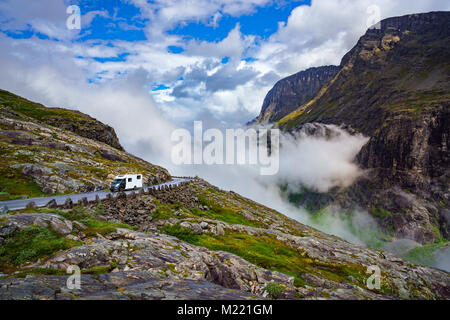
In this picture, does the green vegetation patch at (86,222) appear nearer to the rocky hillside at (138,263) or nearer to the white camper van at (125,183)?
the rocky hillside at (138,263)

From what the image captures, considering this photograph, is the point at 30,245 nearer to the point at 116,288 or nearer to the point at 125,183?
the point at 116,288

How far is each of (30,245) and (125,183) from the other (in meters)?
38.4

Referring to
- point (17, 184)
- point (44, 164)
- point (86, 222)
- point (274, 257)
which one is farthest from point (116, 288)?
point (44, 164)

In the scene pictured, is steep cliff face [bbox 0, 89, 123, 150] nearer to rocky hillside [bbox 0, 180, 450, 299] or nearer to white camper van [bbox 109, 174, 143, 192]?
white camper van [bbox 109, 174, 143, 192]

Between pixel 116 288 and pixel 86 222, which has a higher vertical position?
pixel 86 222

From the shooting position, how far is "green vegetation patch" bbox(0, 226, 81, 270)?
612 inches

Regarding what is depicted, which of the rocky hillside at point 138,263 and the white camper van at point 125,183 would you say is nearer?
the rocky hillside at point 138,263

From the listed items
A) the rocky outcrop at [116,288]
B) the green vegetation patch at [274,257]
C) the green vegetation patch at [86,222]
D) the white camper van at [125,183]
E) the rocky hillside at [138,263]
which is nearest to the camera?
the rocky outcrop at [116,288]

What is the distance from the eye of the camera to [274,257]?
32.8 meters

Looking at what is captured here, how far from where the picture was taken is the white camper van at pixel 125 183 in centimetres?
5222

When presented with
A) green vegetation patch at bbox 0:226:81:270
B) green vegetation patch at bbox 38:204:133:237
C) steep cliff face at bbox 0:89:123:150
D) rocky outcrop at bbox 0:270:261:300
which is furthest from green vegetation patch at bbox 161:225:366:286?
steep cliff face at bbox 0:89:123:150

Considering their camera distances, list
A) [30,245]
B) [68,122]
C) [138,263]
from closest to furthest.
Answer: [30,245], [138,263], [68,122]

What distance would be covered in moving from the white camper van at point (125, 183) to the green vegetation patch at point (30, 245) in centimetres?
3445

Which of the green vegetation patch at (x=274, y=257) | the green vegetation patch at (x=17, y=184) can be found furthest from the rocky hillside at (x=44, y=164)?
the green vegetation patch at (x=274, y=257)
